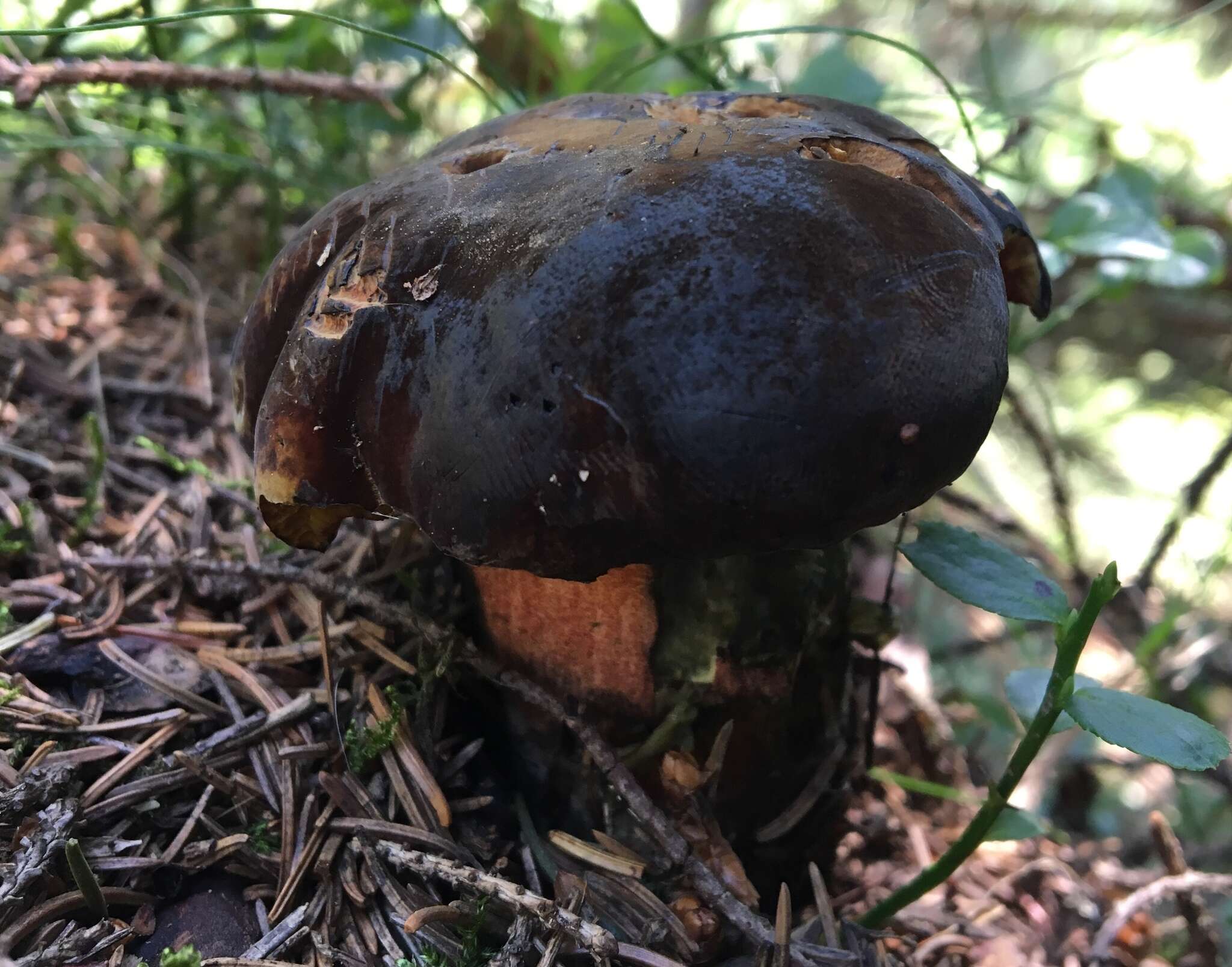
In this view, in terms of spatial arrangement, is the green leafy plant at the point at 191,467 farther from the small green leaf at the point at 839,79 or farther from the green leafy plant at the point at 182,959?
the small green leaf at the point at 839,79

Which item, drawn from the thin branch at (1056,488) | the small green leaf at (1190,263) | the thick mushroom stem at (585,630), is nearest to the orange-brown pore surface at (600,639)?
the thick mushroom stem at (585,630)

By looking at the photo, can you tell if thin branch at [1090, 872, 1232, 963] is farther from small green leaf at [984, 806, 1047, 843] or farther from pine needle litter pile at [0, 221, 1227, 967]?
small green leaf at [984, 806, 1047, 843]

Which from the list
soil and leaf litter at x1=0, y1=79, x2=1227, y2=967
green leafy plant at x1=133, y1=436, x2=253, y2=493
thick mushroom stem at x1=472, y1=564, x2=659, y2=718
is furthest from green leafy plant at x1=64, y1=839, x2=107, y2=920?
green leafy plant at x1=133, y1=436, x2=253, y2=493

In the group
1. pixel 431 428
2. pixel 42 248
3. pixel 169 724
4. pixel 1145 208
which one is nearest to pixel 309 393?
pixel 431 428

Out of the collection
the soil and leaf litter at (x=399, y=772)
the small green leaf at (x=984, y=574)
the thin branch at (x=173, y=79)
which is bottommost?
the soil and leaf litter at (x=399, y=772)

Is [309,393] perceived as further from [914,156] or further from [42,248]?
[42,248]

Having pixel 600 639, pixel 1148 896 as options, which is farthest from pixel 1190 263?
pixel 600 639

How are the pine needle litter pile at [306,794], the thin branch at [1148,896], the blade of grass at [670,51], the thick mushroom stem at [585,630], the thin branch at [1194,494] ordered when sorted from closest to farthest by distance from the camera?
the pine needle litter pile at [306,794] → the thick mushroom stem at [585,630] → the thin branch at [1148,896] → the blade of grass at [670,51] → the thin branch at [1194,494]

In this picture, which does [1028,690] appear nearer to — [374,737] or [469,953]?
[469,953]
